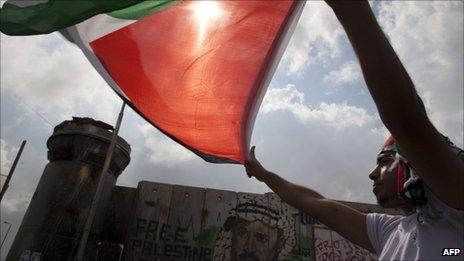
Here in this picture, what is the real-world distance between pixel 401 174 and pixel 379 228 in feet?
1.17

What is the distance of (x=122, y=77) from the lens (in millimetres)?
2896

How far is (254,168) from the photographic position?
8.83ft

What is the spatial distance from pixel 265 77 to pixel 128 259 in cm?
759

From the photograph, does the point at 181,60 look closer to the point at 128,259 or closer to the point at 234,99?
the point at 234,99

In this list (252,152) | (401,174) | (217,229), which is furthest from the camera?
(217,229)

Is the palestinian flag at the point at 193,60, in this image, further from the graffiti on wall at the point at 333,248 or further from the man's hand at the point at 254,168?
the graffiti on wall at the point at 333,248

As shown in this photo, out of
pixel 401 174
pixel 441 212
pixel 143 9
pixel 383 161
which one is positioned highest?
pixel 143 9

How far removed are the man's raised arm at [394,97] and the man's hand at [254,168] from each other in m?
1.49

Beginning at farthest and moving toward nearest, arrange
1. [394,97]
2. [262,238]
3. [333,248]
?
[333,248]
[262,238]
[394,97]

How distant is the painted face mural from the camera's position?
928 cm

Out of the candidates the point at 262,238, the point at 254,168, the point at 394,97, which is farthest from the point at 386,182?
the point at 262,238

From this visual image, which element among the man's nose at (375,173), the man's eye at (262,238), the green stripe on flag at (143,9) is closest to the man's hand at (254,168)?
the man's nose at (375,173)

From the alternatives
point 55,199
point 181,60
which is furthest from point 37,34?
point 55,199

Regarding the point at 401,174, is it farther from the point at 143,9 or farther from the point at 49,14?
the point at 49,14
